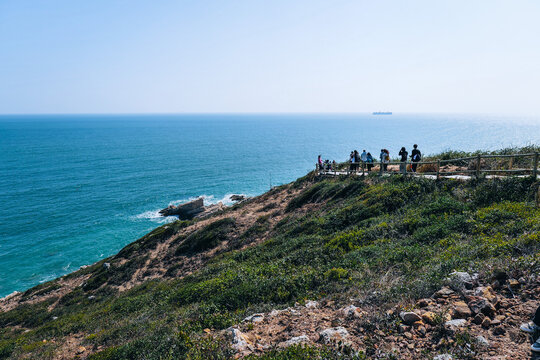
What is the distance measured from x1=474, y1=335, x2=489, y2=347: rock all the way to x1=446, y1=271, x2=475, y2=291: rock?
169 cm

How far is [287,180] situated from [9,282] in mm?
46781

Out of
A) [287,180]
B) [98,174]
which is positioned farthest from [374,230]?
[98,174]

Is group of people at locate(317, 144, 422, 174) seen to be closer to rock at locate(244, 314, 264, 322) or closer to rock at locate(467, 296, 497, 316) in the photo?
rock at locate(467, 296, 497, 316)

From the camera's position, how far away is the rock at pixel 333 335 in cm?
595

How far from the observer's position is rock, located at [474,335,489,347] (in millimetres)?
4988

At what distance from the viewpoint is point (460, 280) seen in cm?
685

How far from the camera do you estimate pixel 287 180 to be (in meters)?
63.4

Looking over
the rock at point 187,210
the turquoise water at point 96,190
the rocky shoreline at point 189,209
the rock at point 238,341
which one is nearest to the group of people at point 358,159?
the rock at point 238,341

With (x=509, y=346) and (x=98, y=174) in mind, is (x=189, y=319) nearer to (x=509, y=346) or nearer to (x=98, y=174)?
(x=509, y=346)

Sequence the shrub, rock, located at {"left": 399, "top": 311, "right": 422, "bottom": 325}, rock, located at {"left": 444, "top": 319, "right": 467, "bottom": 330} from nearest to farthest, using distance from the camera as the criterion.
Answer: rock, located at {"left": 444, "top": 319, "right": 467, "bottom": 330}
rock, located at {"left": 399, "top": 311, "right": 422, "bottom": 325}
the shrub

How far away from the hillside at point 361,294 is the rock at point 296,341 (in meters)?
0.04

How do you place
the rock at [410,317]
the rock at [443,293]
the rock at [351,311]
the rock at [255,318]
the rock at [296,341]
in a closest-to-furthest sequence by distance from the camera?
the rock at [410,317]
the rock at [296,341]
the rock at [443,293]
the rock at [351,311]
the rock at [255,318]

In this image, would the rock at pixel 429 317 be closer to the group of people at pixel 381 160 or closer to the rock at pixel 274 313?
the rock at pixel 274 313

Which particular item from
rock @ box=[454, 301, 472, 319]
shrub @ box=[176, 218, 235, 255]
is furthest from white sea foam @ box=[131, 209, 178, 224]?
rock @ box=[454, 301, 472, 319]
